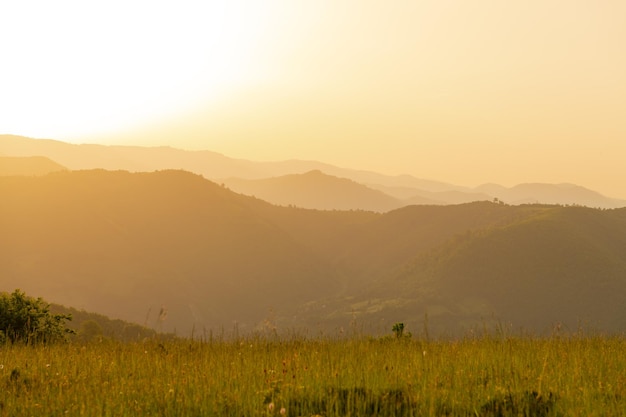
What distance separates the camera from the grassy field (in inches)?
276

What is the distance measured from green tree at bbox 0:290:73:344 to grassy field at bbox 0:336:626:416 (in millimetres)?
4544

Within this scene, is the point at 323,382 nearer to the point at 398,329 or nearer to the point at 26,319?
the point at 398,329

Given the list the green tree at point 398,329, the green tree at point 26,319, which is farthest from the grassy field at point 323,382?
the green tree at point 26,319

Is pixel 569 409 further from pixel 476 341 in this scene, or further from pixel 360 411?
pixel 476 341

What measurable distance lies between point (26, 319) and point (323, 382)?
36.7ft

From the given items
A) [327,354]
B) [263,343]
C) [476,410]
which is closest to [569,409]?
[476,410]

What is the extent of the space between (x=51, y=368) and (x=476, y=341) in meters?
7.85

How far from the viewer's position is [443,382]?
8.05m

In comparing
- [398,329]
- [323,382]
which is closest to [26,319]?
[398,329]

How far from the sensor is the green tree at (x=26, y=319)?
15523 millimetres

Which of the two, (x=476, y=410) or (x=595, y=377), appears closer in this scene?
(x=476, y=410)

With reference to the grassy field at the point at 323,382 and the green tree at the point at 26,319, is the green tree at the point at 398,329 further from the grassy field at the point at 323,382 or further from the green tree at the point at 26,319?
the green tree at the point at 26,319

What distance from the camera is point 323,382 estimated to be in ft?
25.7

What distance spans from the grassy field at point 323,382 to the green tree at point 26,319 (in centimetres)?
454
